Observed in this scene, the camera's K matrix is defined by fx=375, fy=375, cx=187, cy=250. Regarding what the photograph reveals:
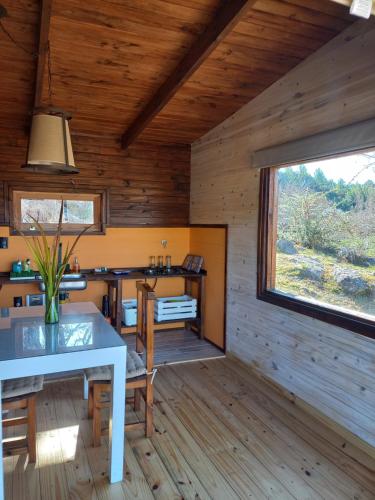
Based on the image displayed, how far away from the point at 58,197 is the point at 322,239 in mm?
2937

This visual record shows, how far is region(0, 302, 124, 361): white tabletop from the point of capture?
6.25 feet

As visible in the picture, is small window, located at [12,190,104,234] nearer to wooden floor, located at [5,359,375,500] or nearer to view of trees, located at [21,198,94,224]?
view of trees, located at [21,198,94,224]

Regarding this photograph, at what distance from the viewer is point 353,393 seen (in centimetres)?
247

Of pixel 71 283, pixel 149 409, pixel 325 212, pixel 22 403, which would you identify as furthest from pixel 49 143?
pixel 71 283

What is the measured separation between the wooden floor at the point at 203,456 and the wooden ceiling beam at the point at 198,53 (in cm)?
253

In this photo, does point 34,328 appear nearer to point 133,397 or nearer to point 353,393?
point 133,397

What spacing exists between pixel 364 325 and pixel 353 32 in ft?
6.21

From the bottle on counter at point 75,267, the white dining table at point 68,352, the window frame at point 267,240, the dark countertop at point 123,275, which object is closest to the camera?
the white dining table at point 68,352

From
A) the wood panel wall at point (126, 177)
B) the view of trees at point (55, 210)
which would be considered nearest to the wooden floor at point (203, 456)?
the view of trees at point (55, 210)

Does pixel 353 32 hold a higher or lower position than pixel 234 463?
higher

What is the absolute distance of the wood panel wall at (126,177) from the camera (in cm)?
402

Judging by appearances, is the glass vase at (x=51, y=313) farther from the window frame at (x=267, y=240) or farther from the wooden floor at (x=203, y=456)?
the window frame at (x=267, y=240)

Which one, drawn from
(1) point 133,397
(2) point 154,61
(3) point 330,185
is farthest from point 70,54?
(1) point 133,397

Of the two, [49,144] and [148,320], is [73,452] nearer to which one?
[148,320]
